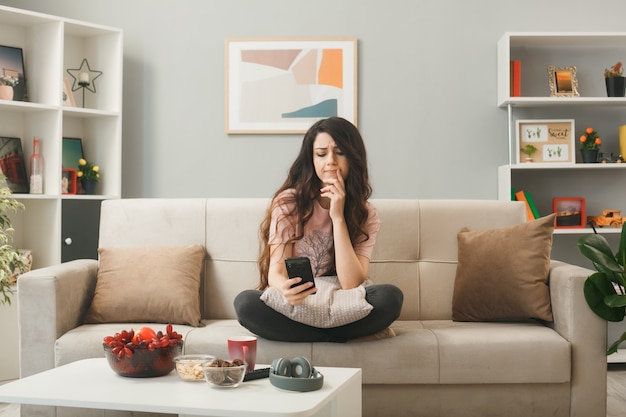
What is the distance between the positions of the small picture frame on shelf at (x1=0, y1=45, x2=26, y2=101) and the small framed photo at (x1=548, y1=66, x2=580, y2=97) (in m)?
2.90

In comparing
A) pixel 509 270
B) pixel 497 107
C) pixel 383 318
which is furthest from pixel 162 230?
pixel 497 107

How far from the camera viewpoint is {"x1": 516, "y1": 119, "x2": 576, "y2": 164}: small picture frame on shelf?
14.2ft

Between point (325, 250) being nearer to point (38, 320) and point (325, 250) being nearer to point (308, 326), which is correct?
point (308, 326)

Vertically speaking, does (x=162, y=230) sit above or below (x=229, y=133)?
below

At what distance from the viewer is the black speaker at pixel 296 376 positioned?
6.40ft

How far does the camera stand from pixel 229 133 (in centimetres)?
461

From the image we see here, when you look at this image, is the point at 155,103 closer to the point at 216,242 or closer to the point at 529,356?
the point at 216,242

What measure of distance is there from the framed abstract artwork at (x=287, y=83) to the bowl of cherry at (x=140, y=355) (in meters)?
2.56

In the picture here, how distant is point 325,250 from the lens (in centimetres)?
294

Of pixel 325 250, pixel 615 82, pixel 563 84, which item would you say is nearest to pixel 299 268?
pixel 325 250

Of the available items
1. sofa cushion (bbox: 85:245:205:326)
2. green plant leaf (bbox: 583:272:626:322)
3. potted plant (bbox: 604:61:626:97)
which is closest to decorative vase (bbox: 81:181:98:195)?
sofa cushion (bbox: 85:245:205:326)

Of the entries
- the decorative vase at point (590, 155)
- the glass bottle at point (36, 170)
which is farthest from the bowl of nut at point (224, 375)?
the decorative vase at point (590, 155)

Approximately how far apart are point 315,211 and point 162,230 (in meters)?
0.72

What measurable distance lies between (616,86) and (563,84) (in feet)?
0.91
